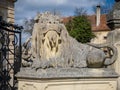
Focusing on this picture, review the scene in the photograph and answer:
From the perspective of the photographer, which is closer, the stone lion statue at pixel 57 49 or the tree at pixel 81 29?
the stone lion statue at pixel 57 49

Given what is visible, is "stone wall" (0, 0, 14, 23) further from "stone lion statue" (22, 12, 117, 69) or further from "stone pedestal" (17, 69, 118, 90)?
"stone pedestal" (17, 69, 118, 90)

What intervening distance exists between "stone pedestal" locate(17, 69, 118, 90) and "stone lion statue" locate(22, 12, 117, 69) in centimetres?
16

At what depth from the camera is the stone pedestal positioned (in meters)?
4.96

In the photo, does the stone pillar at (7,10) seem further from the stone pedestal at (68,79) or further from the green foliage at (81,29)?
the green foliage at (81,29)

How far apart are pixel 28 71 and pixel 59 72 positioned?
1.45 feet

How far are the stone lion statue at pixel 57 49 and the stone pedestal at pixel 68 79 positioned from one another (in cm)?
16

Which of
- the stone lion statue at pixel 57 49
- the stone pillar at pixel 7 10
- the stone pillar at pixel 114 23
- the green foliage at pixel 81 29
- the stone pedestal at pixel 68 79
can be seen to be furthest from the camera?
the green foliage at pixel 81 29

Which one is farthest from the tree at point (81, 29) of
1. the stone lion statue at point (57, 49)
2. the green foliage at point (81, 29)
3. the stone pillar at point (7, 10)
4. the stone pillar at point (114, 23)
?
the stone lion statue at point (57, 49)

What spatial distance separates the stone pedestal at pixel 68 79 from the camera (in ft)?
16.3

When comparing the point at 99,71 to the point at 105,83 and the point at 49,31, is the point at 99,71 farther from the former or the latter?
the point at 49,31

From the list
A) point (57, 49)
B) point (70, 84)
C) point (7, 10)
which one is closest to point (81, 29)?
point (7, 10)

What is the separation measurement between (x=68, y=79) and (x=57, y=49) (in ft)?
1.67

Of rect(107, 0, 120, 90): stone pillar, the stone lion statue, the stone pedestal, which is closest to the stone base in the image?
the stone pedestal

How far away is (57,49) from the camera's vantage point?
17.7 feet
